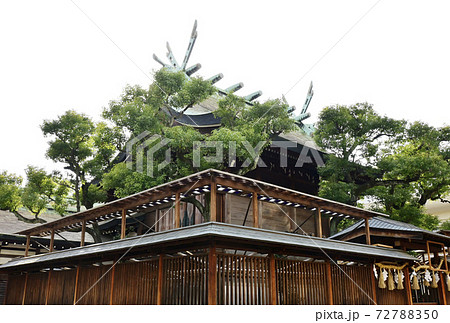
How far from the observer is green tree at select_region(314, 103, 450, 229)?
63.5ft

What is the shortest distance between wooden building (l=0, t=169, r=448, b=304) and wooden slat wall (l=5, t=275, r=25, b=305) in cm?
67

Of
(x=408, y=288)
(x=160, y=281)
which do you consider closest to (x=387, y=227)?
(x=408, y=288)

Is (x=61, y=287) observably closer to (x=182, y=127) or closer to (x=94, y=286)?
(x=94, y=286)

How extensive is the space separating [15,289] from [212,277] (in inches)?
461

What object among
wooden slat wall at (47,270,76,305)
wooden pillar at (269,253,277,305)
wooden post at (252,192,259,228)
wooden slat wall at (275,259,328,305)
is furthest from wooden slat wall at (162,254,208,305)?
wooden slat wall at (47,270,76,305)

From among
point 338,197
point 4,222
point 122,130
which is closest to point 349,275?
point 338,197

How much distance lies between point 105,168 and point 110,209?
7.53 meters

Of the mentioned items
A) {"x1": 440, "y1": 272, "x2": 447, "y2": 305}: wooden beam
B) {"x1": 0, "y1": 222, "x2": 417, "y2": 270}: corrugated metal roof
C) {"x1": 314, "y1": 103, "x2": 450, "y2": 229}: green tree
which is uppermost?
{"x1": 314, "y1": 103, "x2": 450, "y2": 229}: green tree

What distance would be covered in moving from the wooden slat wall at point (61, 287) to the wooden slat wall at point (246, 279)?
244 inches

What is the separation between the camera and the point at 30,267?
15.1 meters

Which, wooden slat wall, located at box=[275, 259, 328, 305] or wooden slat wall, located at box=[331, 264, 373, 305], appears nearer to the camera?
wooden slat wall, located at box=[275, 259, 328, 305]

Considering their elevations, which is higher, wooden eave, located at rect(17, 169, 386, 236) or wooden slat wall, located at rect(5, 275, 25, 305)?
wooden eave, located at rect(17, 169, 386, 236)

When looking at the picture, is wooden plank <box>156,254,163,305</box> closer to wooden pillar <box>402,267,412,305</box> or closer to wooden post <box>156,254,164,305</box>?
wooden post <box>156,254,164,305</box>

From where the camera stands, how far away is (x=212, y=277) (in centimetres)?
866
